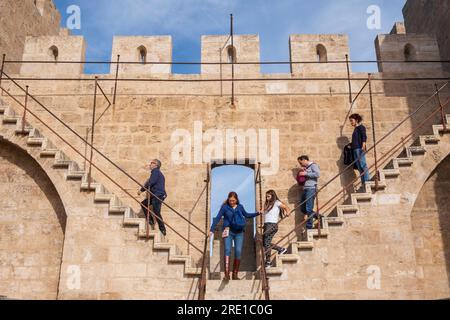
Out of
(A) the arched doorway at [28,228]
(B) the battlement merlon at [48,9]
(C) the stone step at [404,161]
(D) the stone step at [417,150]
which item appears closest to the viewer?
(C) the stone step at [404,161]

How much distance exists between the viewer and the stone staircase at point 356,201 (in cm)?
904

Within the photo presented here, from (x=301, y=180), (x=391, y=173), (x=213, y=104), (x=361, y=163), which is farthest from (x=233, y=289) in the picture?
(x=213, y=104)

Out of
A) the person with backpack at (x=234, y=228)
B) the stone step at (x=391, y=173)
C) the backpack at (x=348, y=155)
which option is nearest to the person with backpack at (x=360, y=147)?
the backpack at (x=348, y=155)

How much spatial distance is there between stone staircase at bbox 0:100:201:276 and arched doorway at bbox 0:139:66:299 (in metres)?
0.59

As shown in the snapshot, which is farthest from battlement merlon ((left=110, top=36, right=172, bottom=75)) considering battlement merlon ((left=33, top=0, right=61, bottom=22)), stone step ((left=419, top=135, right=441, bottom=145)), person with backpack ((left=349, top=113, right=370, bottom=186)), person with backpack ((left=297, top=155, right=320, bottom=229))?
stone step ((left=419, top=135, right=441, bottom=145))

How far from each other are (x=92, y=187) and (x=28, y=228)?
1.90 metres

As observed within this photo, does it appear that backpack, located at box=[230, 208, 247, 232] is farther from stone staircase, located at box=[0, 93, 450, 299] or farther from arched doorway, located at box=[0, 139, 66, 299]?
arched doorway, located at box=[0, 139, 66, 299]

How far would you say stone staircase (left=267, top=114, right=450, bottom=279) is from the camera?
9039mm

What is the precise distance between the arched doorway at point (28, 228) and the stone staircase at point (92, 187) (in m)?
0.59

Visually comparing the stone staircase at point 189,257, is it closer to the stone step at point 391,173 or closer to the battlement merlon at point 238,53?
the stone step at point 391,173

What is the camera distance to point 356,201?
9625mm

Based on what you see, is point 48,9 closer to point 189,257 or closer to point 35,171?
point 35,171
